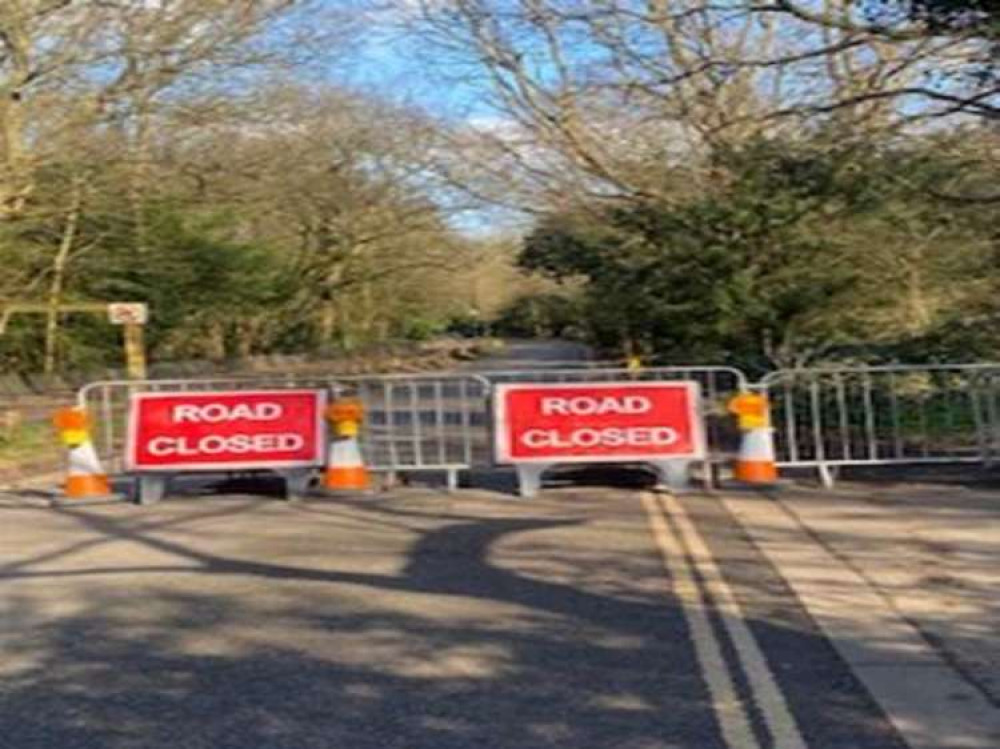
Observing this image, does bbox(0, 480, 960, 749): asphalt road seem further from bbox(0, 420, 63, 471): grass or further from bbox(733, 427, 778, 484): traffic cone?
bbox(0, 420, 63, 471): grass

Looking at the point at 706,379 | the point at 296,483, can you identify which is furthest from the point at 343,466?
the point at 706,379

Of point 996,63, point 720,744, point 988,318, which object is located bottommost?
point 720,744

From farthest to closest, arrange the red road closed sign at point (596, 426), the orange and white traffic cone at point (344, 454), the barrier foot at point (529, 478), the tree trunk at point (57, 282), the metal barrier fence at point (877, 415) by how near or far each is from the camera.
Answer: the tree trunk at point (57, 282) → the metal barrier fence at point (877, 415) → the orange and white traffic cone at point (344, 454) → the red road closed sign at point (596, 426) → the barrier foot at point (529, 478)

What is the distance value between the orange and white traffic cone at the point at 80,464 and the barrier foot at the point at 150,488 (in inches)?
16.6

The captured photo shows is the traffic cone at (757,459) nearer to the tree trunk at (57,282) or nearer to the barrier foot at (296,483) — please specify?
the barrier foot at (296,483)

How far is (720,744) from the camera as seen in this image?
15.8 feet

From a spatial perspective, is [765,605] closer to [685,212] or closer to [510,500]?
[510,500]

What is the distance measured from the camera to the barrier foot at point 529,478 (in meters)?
12.1

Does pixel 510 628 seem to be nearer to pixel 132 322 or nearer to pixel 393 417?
pixel 393 417

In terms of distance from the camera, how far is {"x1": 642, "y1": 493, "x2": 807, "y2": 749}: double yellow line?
499 centimetres

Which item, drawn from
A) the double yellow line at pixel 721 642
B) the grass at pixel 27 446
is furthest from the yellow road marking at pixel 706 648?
the grass at pixel 27 446

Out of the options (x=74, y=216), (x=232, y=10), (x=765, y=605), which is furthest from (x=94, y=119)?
(x=765, y=605)

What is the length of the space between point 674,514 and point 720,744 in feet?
20.0

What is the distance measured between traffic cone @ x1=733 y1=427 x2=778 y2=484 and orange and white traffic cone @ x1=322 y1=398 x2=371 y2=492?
3.55 meters
